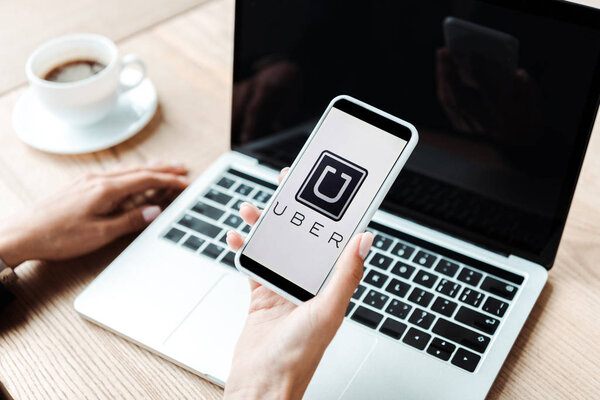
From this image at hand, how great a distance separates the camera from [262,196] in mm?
734

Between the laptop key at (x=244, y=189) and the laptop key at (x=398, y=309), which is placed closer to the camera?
the laptop key at (x=398, y=309)

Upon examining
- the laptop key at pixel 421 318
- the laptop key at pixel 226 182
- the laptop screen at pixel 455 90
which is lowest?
the laptop key at pixel 421 318

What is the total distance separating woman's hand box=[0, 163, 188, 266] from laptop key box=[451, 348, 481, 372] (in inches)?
15.5

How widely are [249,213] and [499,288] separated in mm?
280

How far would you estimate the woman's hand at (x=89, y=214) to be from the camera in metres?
A: 0.69

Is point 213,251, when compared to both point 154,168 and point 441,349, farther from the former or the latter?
point 441,349

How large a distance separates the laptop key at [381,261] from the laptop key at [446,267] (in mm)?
53

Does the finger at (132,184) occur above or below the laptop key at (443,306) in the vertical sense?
below

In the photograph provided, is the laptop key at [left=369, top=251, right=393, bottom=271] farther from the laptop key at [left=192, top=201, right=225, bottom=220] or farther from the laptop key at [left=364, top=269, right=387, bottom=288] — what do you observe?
the laptop key at [left=192, top=201, right=225, bottom=220]

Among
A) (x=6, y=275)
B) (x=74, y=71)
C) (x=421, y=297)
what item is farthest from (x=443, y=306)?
(x=74, y=71)

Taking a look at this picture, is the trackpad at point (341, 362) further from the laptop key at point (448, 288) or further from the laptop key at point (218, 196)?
the laptop key at point (218, 196)

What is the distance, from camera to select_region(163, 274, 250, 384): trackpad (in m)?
0.59

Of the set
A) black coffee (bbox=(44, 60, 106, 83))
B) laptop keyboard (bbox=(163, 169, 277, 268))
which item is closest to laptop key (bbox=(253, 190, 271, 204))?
laptop keyboard (bbox=(163, 169, 277, 268))

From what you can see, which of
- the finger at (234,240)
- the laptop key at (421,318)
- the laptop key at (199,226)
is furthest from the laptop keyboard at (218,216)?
the laptop key at (421,318)
